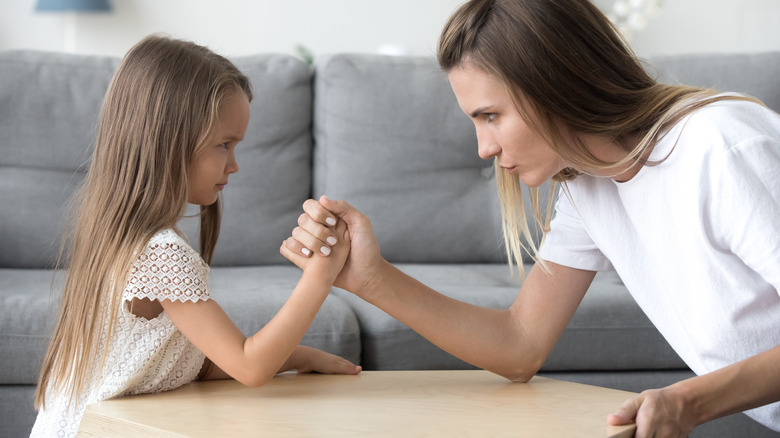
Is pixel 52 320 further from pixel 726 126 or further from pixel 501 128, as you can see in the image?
pixel 726 126

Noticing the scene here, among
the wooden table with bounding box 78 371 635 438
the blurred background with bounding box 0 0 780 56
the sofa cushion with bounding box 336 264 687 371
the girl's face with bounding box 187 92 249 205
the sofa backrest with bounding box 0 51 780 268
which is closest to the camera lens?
the wooden table with bounding box 78 371 635 438

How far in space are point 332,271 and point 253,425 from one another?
0.29 meters

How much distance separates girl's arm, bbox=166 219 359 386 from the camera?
104 cm

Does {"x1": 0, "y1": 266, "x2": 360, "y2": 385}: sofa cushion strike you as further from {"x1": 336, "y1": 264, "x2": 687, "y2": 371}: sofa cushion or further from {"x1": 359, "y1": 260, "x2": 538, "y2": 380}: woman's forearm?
{"x1": 359, "y1": 260, "x2": 538, "y2": 380}: woman's forearm

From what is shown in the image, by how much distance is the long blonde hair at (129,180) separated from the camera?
1.06m

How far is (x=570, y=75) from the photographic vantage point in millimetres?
1053

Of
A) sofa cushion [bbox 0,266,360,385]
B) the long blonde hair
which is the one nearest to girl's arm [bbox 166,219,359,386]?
the long blonde hair

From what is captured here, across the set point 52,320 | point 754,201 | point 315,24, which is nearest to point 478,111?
point 754,201

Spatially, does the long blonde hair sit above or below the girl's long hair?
below

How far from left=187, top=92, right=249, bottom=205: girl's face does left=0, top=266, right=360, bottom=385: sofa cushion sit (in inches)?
15.4

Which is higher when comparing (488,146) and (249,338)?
(488,146)

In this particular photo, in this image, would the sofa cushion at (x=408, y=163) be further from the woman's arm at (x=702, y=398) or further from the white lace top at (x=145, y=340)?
the woman's arm at (x=702, y=398)

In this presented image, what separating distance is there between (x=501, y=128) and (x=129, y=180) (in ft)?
1.79

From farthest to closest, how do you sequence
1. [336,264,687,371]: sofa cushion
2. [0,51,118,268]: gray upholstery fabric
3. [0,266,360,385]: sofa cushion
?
[0,51,118,268]: gray upholstery fabric
[336,264,687,371]: sofa cushion
[0,266,360,385]: sofa cushion
